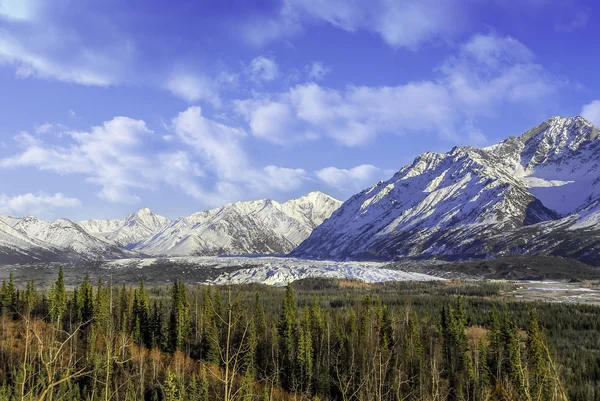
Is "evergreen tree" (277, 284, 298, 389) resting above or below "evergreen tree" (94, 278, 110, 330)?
below

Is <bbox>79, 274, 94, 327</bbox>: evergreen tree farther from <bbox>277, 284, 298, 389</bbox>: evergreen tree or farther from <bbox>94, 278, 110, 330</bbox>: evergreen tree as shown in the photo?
<bbox>277, 284, 298, 389</bbox>: evergreen tree

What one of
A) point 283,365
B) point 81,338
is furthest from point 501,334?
point 81,338

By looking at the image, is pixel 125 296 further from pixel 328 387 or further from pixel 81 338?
pixel 328 387

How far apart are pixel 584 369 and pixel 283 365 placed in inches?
2198

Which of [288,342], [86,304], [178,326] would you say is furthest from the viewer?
[86,304]

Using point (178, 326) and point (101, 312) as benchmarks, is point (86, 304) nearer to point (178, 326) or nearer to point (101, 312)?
point (101, 312)

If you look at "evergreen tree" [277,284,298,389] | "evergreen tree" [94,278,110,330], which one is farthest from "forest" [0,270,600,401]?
"evergreen tree" [94,278,110,330]

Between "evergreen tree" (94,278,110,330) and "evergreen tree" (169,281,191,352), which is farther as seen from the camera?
"evergreen tree" (94,278,110,330)

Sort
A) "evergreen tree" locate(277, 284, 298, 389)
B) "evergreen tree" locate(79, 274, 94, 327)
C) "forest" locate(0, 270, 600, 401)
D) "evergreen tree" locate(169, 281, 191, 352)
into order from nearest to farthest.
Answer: "forest" locate(0, 270, 600, 401), "evergreen tree" locate(277, 284, 298, 389), "evergreen tree" locate(169, 281, 191, 352), "evergreen tree" locate(79, 274, 94, 327)

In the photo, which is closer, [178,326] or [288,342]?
[288,342]

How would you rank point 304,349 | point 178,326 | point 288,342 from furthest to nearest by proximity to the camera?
point 178,326 → point 288,342 → point 304,349

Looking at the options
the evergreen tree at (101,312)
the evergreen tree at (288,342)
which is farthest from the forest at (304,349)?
the evergreen tree at (101,312)

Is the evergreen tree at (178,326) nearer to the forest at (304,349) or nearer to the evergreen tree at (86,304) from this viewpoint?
the forest at (304,349)

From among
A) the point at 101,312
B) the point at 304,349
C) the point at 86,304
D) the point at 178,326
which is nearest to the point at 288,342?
the point at 304,349
